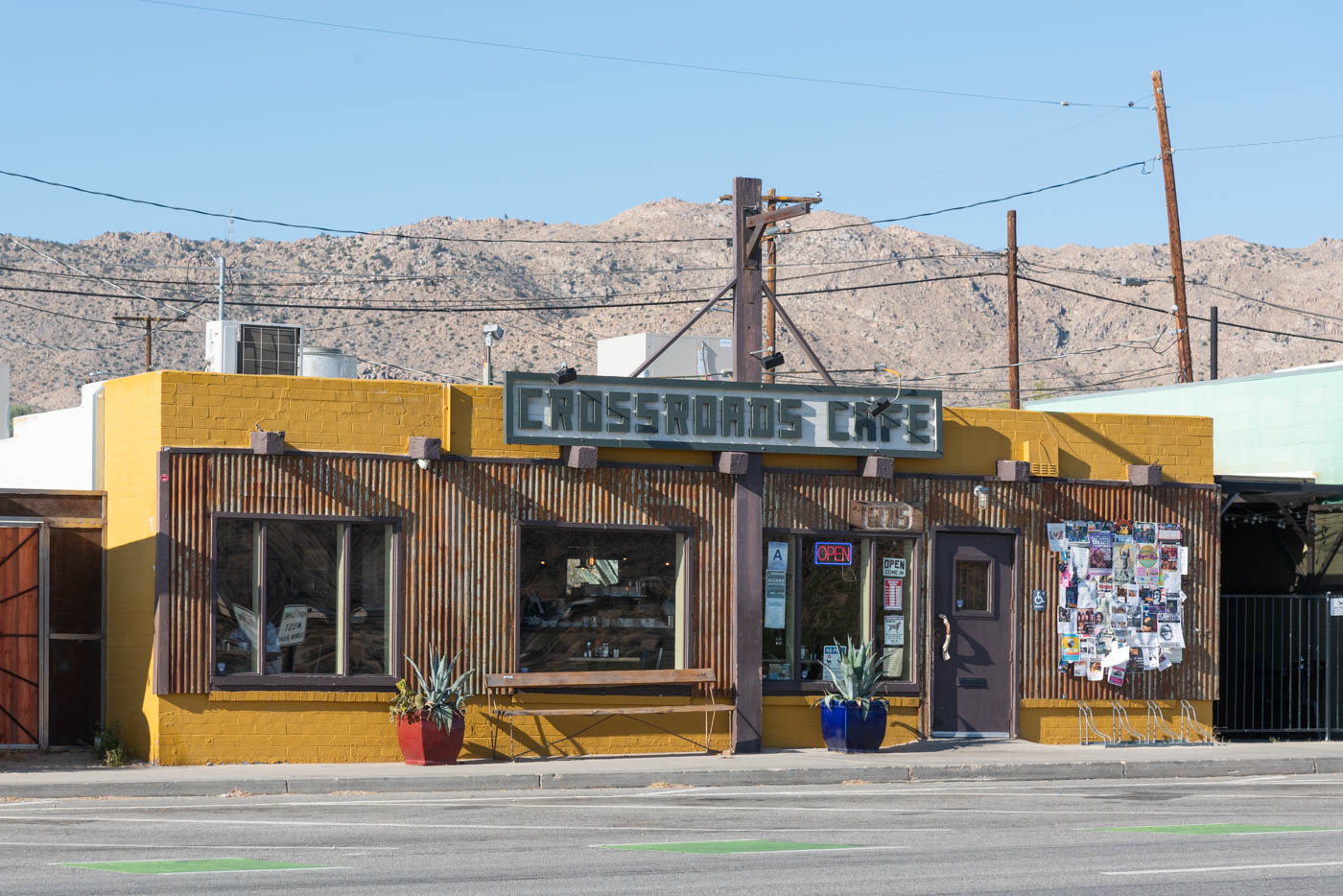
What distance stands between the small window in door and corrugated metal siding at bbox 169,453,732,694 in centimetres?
300

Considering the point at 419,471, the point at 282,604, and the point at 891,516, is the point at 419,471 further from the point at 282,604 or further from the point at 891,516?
the point at 891,516

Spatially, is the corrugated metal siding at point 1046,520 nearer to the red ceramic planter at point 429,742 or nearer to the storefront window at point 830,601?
the storefront window at point 830,601

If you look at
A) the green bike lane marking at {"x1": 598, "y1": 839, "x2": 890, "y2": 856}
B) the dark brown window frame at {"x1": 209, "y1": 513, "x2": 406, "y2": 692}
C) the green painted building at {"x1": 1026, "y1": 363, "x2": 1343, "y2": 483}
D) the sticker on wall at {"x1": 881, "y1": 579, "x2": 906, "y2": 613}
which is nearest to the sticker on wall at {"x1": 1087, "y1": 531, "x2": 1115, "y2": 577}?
the sticker on wall at {"x1": 881, "y1": 579, "x2": 906, "y2": 613}

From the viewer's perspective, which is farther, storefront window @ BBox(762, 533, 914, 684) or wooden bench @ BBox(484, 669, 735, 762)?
storefront window @ BBox(762, 533, 914, 684)

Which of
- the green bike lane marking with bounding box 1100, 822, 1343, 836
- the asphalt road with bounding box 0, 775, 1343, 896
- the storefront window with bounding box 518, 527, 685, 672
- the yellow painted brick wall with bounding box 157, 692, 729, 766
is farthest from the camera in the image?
the storefront window with bounding box 518, 527, 685, 672

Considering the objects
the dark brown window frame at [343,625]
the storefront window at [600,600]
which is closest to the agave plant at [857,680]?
the storefront window at [600,600]

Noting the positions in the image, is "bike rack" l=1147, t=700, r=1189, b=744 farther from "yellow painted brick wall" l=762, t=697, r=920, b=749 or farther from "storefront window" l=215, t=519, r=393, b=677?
"storefront window" l=215, t=519, r=393, b=677

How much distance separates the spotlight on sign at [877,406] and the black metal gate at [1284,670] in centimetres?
653

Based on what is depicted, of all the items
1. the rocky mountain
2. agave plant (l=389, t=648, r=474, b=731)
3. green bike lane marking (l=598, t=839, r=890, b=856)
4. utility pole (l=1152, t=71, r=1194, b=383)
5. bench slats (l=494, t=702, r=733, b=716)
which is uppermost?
the rocky mountain

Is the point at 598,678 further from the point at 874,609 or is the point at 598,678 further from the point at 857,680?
the point at 874,609

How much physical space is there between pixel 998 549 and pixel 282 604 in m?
8.63

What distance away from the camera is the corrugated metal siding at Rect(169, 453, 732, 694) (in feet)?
58.6

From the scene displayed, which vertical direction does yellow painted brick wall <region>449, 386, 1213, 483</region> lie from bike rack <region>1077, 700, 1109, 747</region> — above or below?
above

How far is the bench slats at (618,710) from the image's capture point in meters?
18.8
